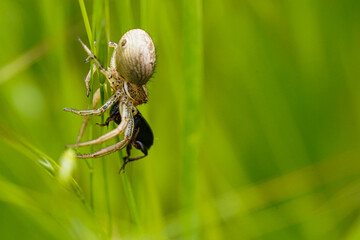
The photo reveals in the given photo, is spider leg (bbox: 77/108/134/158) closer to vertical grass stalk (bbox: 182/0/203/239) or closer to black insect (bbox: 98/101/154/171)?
black insect (bbox: 98/101/154/171)

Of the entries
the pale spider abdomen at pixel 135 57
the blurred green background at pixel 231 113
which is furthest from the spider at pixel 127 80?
the blurred green background at pixel 231 113

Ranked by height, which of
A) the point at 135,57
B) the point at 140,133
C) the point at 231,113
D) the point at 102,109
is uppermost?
the point at 135,57

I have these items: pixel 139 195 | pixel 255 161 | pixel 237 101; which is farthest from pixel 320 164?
pixel 139 195

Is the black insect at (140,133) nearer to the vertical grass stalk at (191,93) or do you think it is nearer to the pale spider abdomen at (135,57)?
the pale spider abdomen at (135,57)

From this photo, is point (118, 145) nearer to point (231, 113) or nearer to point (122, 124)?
point (122, 124)

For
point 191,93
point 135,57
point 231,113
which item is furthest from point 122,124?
point 231,113

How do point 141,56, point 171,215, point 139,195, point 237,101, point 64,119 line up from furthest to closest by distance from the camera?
1. point 237,101
2. point 171,215
3. point 64,119
4. point 139,195
5. point 141,56

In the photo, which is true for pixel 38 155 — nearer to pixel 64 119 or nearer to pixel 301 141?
pixel 64 119
